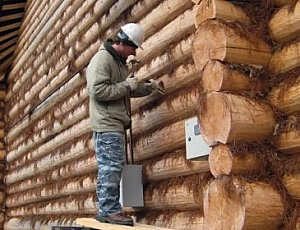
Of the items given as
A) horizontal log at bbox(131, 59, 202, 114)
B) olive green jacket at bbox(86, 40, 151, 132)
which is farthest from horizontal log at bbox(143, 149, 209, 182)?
horizontal log at bbox(131, 59, 202, 114)

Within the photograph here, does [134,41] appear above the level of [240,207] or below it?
above

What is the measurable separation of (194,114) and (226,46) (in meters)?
1.22

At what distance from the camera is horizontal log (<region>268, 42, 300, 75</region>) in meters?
3.37

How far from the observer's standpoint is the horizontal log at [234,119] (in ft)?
10.6

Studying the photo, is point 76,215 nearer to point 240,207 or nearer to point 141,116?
point 141,116

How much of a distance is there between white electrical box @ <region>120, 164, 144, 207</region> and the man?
28cm

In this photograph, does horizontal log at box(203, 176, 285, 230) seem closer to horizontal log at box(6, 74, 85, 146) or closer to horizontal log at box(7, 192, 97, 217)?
horizontal log at box(7, 192, 97, 217)

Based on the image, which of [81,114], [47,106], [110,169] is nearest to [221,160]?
[110,169]

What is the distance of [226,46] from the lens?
3.39m

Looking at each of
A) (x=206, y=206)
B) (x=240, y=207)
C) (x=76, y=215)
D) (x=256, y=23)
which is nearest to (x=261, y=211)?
(x=240, y=207)

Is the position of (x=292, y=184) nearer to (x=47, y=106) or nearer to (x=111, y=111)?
(x=111, y=111)

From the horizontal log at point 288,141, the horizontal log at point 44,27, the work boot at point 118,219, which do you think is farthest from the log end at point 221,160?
the horizontal log at point 44,27

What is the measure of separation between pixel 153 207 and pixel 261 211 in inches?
81.2

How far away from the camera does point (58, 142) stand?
882 centimetres
